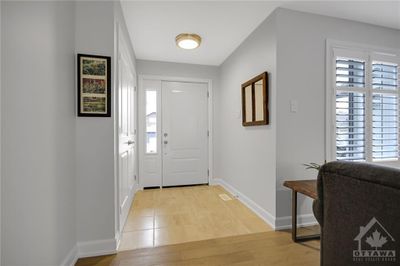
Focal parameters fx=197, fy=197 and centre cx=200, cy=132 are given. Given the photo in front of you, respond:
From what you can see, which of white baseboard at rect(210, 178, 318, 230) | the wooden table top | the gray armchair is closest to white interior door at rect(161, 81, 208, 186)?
white baseboard at rect(210, 178, 318, 230)

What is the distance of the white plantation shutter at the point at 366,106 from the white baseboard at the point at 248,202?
42.3 inches

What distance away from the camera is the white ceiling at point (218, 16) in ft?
6.78

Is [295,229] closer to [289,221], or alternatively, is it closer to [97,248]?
[289,221]

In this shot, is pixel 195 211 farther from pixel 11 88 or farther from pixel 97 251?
pixel 11 88

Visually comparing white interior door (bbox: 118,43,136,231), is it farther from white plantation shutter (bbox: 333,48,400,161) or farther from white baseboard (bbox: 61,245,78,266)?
white plantation shutter (bbox: 333,48,400,161)

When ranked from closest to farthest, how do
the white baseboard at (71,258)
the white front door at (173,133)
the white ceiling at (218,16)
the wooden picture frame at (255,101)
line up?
the white baseboard at (71,258) → the white ceiling at (218,16) → the wooden picture frame at (255,101) → the white front door at (173,133)

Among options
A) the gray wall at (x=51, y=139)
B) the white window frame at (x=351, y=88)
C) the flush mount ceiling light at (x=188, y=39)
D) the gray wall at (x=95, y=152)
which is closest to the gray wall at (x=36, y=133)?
the gray wall at (x=51, y=139)

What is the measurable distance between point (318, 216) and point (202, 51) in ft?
9.54

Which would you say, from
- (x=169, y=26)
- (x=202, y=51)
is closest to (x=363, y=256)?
(x=169, y=26)

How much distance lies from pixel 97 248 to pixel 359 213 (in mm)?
1927

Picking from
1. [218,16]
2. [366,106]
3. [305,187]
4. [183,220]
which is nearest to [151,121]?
[183,220]

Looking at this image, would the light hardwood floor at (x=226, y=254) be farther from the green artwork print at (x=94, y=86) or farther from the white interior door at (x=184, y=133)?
the white interior door at (x=184, y=133)

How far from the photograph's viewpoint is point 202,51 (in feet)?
10.7

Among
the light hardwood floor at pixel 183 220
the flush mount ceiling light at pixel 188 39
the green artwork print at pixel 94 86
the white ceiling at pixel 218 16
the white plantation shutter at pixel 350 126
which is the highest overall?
the white ceiling at pixel 218 16
